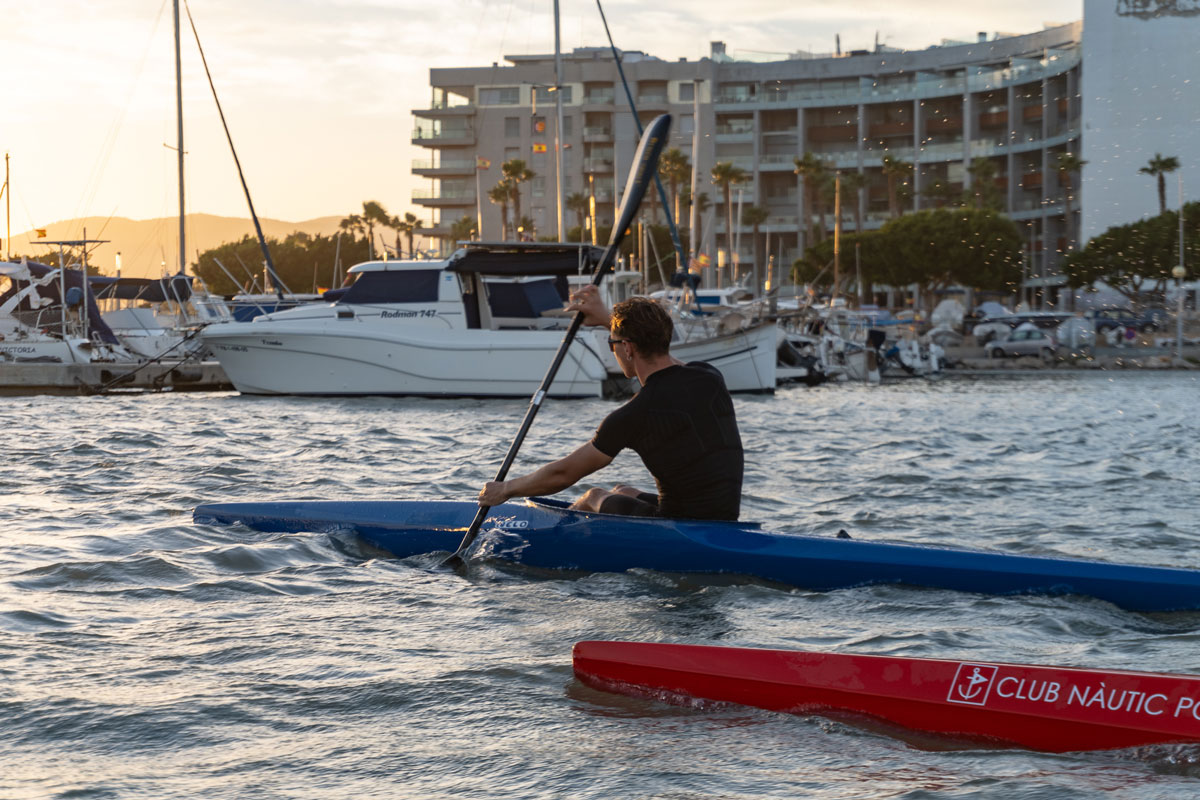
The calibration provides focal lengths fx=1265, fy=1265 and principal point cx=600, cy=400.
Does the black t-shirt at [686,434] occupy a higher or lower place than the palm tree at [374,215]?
lower

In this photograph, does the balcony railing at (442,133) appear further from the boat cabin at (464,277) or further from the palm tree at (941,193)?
the boat cabin at (464,277)

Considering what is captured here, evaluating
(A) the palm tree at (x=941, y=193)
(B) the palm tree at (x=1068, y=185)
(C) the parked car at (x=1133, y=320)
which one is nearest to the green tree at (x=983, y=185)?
(A) the palm tree at (x=941, y=193)

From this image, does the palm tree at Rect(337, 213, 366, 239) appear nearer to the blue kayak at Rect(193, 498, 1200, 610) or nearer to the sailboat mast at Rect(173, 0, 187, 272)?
the sailboat mast at Rect(173, 0, 187, 272)

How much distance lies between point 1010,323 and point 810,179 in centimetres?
2613

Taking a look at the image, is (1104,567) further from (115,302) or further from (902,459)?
(115,302)

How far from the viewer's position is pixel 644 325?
5.49 m

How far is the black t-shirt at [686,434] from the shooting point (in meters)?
5.55

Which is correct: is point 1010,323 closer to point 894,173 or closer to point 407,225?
point 894,173

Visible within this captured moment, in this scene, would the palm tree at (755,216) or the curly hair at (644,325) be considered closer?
the curly hair at (644,325)

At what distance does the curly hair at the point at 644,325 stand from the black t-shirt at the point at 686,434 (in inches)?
5.0

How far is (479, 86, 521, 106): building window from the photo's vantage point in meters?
90.1

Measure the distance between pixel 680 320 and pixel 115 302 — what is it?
19.3m

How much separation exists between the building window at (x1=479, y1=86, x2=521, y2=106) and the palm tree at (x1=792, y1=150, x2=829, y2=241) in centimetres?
2175

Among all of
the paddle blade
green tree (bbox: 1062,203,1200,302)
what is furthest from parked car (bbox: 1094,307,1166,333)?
the paddle blade
